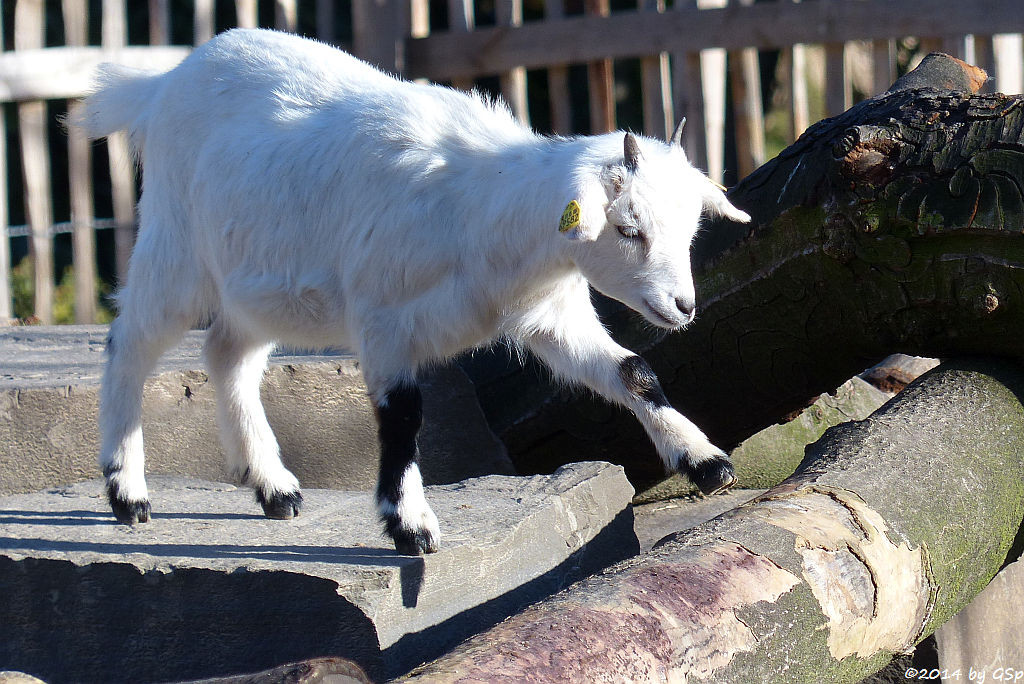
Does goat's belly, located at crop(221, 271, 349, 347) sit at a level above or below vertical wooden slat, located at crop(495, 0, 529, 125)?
below

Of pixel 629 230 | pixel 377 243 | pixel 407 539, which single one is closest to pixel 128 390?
pixel 377 243

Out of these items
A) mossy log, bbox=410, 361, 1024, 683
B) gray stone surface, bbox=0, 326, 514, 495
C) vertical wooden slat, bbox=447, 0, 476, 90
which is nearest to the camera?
mossy log, bbox=410, 361, 1024, 683

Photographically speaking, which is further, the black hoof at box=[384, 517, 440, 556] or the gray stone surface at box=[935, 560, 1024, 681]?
the gray stone surface at box=[935, 560, 1024, 681]

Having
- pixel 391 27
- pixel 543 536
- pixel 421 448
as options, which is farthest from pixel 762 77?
pixel 543 536

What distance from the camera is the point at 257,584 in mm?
3150

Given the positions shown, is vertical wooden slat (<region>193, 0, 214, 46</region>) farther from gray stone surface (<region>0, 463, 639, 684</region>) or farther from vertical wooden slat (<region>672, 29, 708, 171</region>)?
gray stone surface (<region>0, 463, 639, 684</region>)

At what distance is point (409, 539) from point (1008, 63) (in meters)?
5.00

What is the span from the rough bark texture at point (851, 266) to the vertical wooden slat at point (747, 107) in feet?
10.1

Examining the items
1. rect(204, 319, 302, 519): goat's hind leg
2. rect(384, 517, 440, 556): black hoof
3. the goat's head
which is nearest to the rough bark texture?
the goat's head

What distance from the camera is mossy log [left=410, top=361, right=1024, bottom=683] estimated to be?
7.52ft

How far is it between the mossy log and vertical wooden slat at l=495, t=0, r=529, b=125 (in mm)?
4351

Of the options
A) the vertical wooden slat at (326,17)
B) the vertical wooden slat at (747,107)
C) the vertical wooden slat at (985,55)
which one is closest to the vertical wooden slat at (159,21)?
the vertical wooden slat at (326,17)

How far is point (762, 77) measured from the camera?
11.5m

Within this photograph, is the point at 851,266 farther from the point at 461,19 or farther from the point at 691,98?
the point at 461,19
